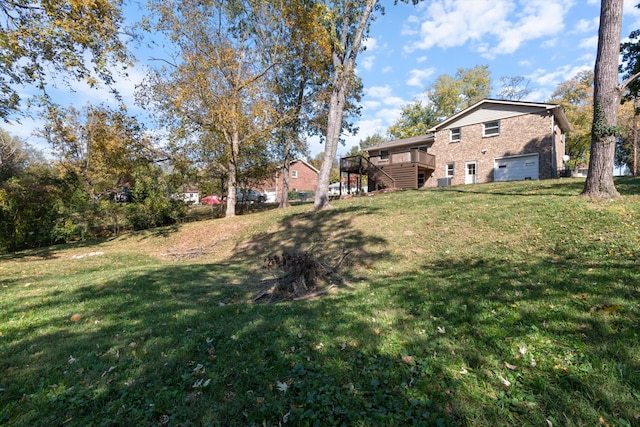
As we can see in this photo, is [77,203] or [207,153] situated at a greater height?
[207,153]

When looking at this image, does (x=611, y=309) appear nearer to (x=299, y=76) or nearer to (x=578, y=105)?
(x=299, y=76)

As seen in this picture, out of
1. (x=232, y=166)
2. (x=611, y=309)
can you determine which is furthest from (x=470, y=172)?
(x=611, y=309)

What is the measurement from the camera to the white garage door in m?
20.5

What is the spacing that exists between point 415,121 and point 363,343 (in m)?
44.5

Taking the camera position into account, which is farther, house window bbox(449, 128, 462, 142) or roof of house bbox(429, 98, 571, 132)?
house window bbox(449, 128, 462, 142)

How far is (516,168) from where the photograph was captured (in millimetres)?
21234

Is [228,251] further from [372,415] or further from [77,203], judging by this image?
[77,203]

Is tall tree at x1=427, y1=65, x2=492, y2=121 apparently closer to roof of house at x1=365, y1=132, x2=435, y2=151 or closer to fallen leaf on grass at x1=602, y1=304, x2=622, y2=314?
roof of house at x1=365, y1=132, x2=435, y2=151

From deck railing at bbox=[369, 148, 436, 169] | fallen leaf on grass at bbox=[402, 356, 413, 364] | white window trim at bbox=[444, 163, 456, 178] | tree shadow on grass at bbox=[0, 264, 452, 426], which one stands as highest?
deck railing at bbox=[369, 148, 436, 169]

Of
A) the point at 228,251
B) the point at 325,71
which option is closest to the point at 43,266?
the point at 228,251

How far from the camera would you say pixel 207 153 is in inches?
736

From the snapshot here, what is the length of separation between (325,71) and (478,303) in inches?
678

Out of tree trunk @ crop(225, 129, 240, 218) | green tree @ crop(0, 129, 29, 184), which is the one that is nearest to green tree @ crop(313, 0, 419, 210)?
tree trunk @ crop(225, 129, 240, 218)

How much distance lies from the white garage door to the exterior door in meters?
1.34
